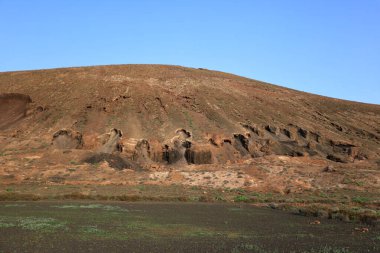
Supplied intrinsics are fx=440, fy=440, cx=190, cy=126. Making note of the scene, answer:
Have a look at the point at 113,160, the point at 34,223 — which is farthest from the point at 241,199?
the point at 34,223

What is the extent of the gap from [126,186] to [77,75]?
3194 cm

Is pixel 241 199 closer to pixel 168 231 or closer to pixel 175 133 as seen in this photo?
pixel 168 231

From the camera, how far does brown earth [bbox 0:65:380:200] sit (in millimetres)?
44281

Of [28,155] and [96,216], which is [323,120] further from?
[96,216]

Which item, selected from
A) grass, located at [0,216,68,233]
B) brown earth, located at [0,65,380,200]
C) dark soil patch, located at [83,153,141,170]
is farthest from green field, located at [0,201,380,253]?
dark soil patch, located at [83,153,141,170]

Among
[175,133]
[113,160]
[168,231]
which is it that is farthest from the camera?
[175,133]

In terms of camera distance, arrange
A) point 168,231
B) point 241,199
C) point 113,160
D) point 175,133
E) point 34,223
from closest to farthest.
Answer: point 168,231 < point 34,223 < point 241,199 < point 113,160 < point 175,133

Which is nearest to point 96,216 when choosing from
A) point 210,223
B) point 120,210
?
point 120,210

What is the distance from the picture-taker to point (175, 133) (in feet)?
179

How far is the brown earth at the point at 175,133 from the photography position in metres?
44.3

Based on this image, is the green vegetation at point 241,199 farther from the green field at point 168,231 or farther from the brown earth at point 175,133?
the green field at point 168,231

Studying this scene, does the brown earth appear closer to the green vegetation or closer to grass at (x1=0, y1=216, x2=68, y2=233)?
the green vegetation

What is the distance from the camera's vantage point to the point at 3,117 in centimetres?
5916

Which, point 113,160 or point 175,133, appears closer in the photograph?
point 113,160
